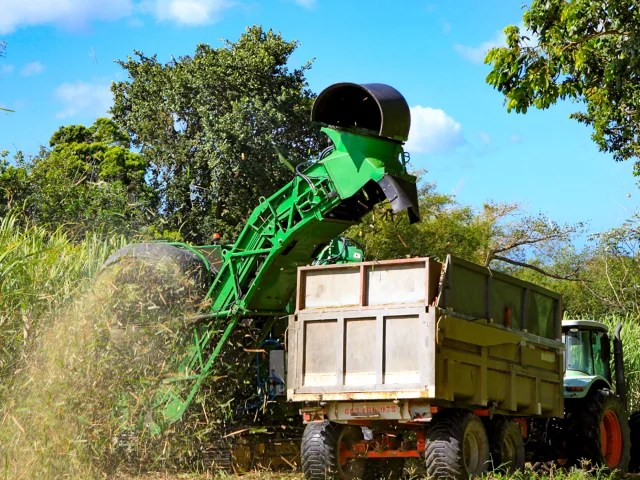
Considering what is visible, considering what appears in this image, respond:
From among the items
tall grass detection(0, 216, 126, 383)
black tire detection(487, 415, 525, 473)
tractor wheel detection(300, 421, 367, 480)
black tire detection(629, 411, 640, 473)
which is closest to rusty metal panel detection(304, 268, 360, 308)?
tractor wheel detection(300, 421, 367, 480)

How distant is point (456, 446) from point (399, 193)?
2437 mm

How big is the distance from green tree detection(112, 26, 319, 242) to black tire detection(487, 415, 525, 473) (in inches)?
612

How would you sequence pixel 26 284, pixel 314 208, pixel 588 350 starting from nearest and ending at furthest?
1. pixel 26 284
2. pixel 314 208
3. pixel 588 350

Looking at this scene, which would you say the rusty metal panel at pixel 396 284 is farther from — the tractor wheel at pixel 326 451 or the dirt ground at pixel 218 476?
the dirt ground at pixel 218 476

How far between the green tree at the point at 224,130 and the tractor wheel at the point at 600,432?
14.4 meters

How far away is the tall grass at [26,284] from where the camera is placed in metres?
8.89

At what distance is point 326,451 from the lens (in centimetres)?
860

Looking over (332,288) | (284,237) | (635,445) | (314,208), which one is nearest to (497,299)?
(332,288)

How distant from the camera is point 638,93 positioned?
13.4 metres

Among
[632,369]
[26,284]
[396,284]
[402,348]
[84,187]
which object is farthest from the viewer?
[84,187]

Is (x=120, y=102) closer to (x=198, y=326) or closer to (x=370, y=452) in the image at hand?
(x=198, y=326)

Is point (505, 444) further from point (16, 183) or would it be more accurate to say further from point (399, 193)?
point (16, 183)

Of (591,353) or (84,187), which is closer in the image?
(591,353)

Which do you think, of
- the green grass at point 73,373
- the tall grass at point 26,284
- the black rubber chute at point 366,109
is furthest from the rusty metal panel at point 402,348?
the tall grass at point 26,284
